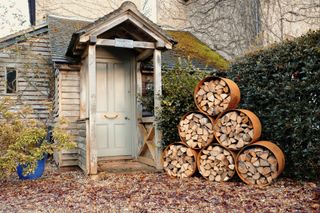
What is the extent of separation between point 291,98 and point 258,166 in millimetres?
1193

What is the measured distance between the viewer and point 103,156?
278 inches

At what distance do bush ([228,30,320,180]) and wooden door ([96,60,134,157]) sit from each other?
9.70ft

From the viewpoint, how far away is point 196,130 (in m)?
5.25

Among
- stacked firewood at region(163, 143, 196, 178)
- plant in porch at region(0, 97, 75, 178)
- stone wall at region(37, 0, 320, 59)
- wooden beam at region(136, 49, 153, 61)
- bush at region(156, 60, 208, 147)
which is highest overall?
stone wall at region(37, 0, 320, 59)

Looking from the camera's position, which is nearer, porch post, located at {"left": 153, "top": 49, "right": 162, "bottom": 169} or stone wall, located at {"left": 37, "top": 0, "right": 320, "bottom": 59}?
porch post, located at {"left": 153, "top": 49, "right": 162, "bottom": 169}

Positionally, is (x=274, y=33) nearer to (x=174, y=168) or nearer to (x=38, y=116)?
(x=174, y=168)

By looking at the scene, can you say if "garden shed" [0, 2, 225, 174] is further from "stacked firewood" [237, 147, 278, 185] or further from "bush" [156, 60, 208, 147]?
"stacked firewood" [237, 147, 278, 185]

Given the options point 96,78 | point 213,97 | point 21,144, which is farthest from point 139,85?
point 21,144

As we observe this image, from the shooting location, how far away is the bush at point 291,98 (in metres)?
4.38

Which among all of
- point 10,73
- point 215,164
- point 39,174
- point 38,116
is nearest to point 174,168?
point 215,164

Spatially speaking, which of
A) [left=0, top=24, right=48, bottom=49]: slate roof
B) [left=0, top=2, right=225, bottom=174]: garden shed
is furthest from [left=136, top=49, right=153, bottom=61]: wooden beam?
[left=0, top=24, right=48, bottom=49]: slate roof

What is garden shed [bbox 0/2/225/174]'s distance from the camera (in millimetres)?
5754

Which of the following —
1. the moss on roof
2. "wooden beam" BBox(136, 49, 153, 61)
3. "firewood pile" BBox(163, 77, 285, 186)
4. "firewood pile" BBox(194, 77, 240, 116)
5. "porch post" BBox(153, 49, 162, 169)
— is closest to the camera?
"firewood pile" BBox(163, 77, 285, 186)

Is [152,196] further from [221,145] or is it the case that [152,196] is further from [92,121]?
[92,121]
